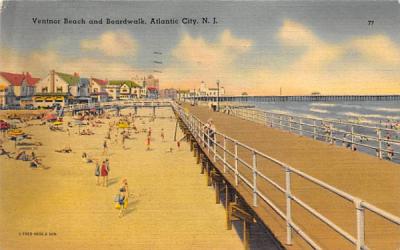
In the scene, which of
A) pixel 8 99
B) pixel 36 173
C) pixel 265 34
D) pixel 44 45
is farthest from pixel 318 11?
pixel 8 99

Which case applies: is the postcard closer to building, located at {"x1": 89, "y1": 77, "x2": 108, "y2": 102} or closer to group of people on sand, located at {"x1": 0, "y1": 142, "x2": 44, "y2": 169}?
group of people on sand, located at {"x1": 0, "y1": 142, "x2": 44, "y2": 169}

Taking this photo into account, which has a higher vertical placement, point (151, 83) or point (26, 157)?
point (151, 83)

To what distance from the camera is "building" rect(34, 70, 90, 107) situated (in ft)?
23.6

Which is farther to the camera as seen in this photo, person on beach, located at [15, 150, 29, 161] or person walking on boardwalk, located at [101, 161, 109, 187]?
person walking on boardwalk, located at [101, 161, 109, 187]

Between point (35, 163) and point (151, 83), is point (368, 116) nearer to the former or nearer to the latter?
point (151, 83)

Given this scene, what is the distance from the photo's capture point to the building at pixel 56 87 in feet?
23.6

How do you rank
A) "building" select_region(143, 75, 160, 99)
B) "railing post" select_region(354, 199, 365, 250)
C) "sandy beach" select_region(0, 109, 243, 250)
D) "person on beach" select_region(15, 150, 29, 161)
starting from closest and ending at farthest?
"railing post" select_region(354, 199, 365, 250)
"sandy beach" select_region(0, 109, 243, 250)
"person on beach" select_region(15, 150, 29, 161)
"building" select_region(143, 75, 160, 99)

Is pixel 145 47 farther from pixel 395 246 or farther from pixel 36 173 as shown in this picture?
pixel 395 246

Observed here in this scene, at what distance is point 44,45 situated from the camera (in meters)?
5.72

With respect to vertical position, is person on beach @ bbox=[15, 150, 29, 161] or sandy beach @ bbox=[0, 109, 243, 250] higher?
person on beach @ bbox=[15, 150, 29, 161]

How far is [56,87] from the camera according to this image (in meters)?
6.86

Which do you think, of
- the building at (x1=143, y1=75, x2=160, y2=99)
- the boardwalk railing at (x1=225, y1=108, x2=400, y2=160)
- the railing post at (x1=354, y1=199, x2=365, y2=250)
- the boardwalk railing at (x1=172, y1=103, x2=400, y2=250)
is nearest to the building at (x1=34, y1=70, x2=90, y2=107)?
the building at (x1=143, y1=75, x2=160, y2=99)

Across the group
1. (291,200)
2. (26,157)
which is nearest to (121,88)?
(26,157)

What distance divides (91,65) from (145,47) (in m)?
1.04
